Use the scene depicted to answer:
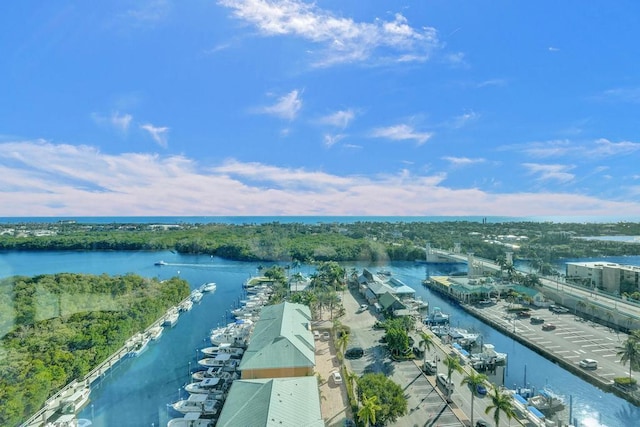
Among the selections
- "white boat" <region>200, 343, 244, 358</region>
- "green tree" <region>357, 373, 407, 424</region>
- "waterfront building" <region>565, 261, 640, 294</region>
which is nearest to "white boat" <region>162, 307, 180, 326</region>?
"white boat" <region>200, 343, 244, 358</region>

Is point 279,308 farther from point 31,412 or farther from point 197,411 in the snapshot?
point 31,412

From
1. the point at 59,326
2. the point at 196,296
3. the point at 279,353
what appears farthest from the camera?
the point at 196,296

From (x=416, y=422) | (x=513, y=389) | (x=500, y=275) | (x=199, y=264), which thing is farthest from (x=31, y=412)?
(x=199, y=264)

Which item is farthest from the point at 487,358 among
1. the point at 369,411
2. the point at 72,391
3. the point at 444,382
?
the point at 72,391

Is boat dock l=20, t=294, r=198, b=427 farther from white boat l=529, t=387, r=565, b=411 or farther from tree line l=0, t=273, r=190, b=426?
white boat l=529, t=387, r=565, b=411

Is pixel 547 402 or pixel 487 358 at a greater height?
pixel 487 358

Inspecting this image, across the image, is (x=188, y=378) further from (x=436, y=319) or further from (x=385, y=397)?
(x=436, y=319)
